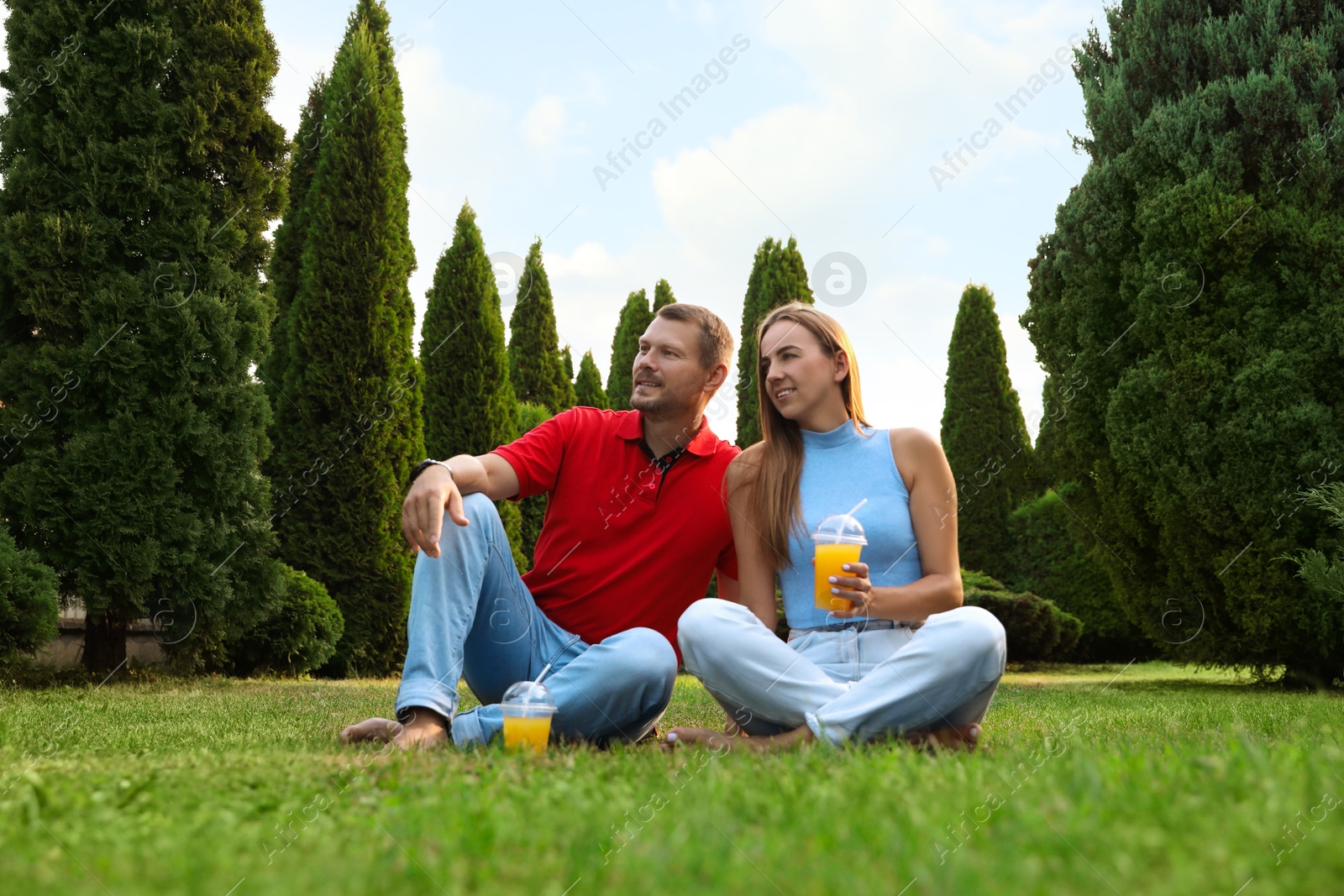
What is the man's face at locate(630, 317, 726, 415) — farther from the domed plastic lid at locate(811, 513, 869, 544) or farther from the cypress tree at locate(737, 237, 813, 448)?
the cypress tree at locate(737, 237, 813, 448)

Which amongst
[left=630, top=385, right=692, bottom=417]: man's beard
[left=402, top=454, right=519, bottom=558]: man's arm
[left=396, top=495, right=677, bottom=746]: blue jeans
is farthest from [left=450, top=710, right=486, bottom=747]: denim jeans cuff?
[left=630, top=385, right=692, bottom=417]: man's beard

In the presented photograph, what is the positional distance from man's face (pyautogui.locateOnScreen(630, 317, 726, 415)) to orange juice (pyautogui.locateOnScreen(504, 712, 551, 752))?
1.17 metres

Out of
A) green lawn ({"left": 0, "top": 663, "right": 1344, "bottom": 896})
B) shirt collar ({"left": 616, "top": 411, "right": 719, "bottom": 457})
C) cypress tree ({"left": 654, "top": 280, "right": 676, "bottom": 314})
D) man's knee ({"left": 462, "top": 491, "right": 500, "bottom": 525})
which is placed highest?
cypress tree ({"left": 654, "top": 280, "right": 676, "bottom": 314})

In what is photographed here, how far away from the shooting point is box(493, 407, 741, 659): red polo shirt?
10.4 ft

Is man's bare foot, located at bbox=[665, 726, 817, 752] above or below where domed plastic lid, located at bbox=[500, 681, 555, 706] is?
below

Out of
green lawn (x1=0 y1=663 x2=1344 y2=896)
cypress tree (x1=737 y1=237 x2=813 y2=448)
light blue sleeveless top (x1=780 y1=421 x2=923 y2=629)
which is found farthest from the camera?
cypress tree (x1=737 y1=237 x2=813 y2=448)

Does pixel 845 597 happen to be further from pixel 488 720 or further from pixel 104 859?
pixel 104 859

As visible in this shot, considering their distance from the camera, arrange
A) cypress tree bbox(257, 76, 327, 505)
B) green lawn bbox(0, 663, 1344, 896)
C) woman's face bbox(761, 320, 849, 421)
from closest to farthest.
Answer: green lawn bbox(0, 663, 1344, 896), woman's face bbox(761, 320, 849, 421), cypress tree bbox(257, 76, 327, 505)

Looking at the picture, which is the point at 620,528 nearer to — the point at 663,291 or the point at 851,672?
the point at 851,672

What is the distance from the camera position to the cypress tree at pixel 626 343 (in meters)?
21.0

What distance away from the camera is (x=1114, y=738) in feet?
9.48

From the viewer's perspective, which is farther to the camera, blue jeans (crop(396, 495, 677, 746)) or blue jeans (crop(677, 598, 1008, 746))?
blue jeans (crop(396, 495, 677, 746))

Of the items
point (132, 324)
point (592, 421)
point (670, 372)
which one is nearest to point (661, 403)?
point (670, 372)

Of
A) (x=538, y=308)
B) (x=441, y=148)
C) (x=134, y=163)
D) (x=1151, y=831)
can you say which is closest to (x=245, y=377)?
(x=134, y=163)
